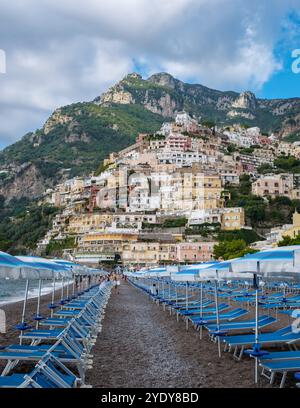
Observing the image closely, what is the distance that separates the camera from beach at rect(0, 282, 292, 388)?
718cm

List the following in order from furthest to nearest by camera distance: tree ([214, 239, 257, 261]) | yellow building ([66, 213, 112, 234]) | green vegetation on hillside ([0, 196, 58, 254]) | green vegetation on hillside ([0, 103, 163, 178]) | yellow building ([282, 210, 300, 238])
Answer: green vegetation on hillside ([0, 103, 163, 178]) < green vegetation on hillside ([0, 196, 58, 254]) < yellow building ([66, 213, 112, 234]) < tree ([214, 239, 257, 261]) < yellow building ([282, 210, 300, 238])

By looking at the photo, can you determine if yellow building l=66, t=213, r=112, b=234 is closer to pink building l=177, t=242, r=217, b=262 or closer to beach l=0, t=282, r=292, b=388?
pink building l=177, t=242, r=217, b=262

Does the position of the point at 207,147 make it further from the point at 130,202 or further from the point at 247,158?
the point at 130,202

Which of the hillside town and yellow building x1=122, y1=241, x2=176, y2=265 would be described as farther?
the hillside town

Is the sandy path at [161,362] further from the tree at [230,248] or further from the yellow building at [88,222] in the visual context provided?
the yellow building at [88,222]

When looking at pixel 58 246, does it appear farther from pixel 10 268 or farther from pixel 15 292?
pixel 10 268

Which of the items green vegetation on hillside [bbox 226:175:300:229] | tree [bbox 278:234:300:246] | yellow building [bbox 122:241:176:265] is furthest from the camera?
green vegetation on hillside [bbox 226:175:300:229]

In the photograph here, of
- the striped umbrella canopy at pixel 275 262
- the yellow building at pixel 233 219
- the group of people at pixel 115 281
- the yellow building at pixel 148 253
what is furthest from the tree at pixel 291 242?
the yellow building at pixel 233 219

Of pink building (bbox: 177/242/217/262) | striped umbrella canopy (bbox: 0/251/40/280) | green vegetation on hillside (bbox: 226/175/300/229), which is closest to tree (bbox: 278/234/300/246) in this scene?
striped umbrella canopy (bbox: 0/251/40/280)

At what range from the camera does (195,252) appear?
83438 millimetres

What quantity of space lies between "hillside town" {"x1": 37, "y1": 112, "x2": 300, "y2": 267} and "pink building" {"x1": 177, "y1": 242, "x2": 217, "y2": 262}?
18cm

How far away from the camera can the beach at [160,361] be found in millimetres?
7184

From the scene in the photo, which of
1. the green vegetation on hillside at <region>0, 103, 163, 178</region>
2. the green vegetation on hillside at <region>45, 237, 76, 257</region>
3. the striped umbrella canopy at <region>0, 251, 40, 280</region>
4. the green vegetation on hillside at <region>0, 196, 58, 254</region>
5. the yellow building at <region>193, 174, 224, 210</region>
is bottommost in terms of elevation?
the striped umbrella canopy at <region>0, 251, 40, 280</region>
